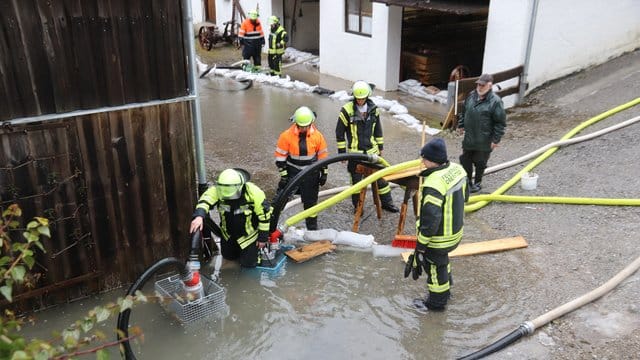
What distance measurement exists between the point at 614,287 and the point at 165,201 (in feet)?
15.4

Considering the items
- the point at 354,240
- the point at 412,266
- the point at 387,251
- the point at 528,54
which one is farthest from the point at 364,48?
the point at 412,266

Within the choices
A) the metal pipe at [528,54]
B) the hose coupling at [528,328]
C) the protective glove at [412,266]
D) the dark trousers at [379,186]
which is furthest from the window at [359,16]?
the hose coupling at [528,328]

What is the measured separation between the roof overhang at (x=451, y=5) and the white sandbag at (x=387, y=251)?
6.55 metres

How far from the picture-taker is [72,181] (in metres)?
5.34

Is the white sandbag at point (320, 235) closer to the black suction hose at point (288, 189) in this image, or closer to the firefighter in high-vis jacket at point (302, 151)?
the firefighter in high-vis jacket at point (302, 151)

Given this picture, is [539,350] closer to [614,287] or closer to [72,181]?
[614,287]

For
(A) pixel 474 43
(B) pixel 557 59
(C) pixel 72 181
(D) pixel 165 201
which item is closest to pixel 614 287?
(D) pixel 165 201

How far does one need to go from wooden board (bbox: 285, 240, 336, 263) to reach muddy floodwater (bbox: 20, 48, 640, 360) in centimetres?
8

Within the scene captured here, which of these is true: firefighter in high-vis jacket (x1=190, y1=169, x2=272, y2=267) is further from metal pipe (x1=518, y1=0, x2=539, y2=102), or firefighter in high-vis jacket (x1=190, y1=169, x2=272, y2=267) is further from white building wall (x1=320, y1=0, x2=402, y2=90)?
white building wall (x1=320, y1=0, x2=402, y2=90)

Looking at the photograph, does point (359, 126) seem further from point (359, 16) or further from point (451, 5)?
point (359, 16)

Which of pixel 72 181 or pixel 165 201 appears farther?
pixel 165 201

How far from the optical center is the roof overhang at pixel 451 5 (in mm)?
11430

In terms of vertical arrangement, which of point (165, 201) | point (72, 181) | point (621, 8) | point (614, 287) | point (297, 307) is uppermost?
point (621, 8)

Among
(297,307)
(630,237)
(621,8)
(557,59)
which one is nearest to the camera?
(297,307)
